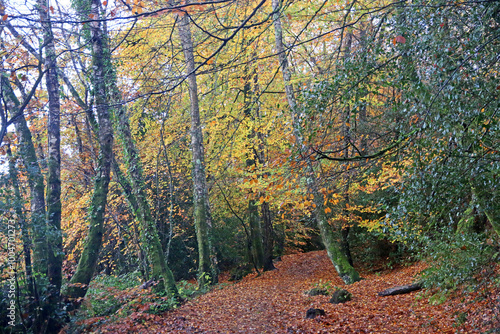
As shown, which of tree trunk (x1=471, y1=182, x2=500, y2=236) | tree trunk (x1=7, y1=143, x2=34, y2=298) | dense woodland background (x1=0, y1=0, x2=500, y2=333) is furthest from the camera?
tree trunk (x1=7, y1=143, x2=34, y2=298)

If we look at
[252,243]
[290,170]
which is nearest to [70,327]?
[290,170]

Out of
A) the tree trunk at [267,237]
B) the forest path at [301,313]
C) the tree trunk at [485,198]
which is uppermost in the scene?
the tree trunk at [485,198]

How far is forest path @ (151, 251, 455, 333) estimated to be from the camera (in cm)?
550

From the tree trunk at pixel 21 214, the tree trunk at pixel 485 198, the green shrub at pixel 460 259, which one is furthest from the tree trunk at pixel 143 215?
the tree trunk at pixel 485 198

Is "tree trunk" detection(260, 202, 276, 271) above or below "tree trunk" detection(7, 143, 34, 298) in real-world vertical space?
below

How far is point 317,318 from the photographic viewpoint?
6230mm

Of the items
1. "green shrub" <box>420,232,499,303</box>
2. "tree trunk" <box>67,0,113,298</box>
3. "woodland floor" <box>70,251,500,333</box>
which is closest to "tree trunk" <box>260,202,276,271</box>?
"woodland floor" <box>70,251,500,333</box>

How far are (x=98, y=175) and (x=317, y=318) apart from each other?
5.38 meters

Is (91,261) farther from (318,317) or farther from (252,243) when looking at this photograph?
(252,243)

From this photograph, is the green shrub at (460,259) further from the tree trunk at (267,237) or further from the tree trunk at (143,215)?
the tree trunk at (267,237)

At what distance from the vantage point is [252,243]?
44.2 feet

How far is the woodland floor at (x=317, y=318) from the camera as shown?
4.77 meters

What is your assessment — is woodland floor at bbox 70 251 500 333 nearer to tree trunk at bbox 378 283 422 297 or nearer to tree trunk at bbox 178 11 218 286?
tree trunk at bbox 378 283 422 297

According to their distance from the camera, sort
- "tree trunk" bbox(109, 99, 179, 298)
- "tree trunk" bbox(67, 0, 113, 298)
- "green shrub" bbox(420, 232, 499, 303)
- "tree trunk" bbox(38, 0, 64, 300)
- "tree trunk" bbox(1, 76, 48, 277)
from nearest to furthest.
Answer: "green shrub" bbox(420, 232, 499, 303) < "tree trunk" bbox(1, 76, 48, 277) < "tree trunk" bbox(38, 0, 64, 300) < "tree trunk" bbox(67, 0, 113, 298) < "tree trunk" bbox(109, 99, 179, 298)
